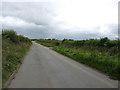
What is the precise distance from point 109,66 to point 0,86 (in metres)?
7.11

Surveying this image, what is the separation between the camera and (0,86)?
6.33m

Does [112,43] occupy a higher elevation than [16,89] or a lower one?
higher

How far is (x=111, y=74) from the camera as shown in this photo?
29.8ft

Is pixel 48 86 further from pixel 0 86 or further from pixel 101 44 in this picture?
pixel 101 44

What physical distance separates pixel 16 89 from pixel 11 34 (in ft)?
81.8

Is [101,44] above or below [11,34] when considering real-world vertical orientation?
below

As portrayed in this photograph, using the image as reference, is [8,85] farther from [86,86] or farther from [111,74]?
[111,74]

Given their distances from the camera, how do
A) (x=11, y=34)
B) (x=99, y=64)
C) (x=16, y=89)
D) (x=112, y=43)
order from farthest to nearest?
(x=11, y=34), (x=112, y=43), (x=99, y=64), (x=16, y=89)

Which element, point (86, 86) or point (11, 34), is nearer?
point (86, 86)

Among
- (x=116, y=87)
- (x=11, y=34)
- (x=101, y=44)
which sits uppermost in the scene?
(x=11, y=34)

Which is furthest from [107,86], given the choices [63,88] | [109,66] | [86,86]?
[109,66]

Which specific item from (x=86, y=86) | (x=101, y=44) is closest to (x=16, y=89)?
(x=86, y=86)

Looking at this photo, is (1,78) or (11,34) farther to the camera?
(11,34)

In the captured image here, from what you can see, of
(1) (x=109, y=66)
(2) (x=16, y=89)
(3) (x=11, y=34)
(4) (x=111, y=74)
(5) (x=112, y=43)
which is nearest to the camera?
(2) (x=16, y=89)
